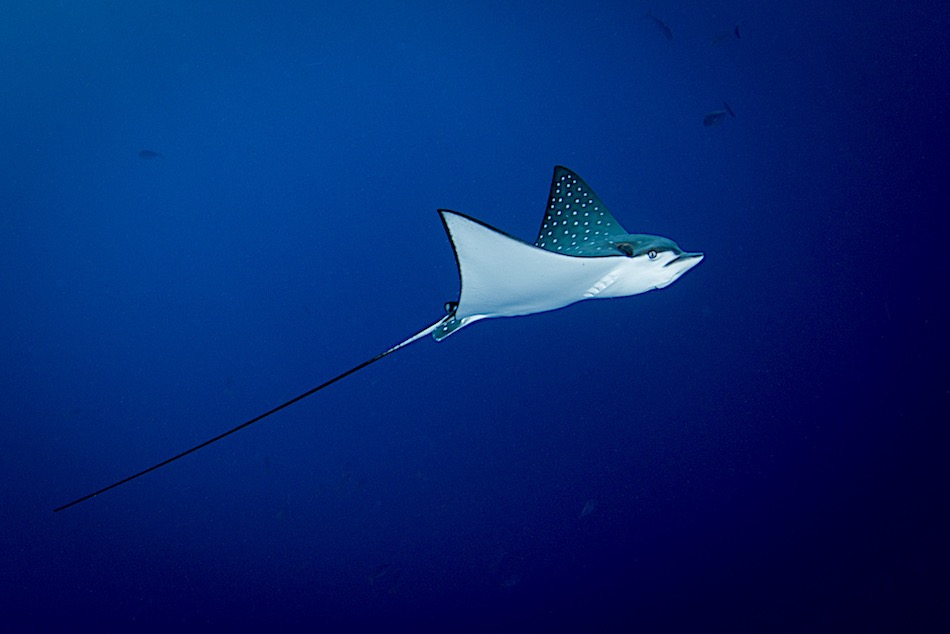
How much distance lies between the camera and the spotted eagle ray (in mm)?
1833

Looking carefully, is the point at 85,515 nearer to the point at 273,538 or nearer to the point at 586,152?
the point at 273,538

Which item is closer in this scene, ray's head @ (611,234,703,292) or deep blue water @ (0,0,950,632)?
ray's head @ (611,234,703,292)

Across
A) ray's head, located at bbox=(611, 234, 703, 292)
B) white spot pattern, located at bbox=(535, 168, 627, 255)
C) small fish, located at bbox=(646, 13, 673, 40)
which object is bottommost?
ray's head, located at bbox=(611, 234, 703, 292)

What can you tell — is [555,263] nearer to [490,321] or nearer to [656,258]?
[656,258]

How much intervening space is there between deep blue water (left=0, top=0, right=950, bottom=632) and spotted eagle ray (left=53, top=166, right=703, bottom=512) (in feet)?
6.92

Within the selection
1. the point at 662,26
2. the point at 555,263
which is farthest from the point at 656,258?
the point at 662,26

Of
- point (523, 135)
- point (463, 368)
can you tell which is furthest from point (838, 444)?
point (523, 135)

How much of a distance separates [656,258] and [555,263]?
437mm

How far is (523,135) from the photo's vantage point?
4594mm

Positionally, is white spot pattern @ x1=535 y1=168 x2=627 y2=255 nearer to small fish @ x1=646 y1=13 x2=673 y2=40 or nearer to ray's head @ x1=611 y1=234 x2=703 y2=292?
ray's head @ x1=611 y1=234 x2=703 y2=292

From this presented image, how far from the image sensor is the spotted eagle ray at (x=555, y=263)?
→ 1.83 meters

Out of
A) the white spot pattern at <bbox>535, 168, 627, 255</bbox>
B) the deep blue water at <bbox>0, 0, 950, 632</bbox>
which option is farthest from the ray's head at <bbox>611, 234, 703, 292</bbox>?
the deep blue water at <bbox>0, 0, 950, 632</bbox>

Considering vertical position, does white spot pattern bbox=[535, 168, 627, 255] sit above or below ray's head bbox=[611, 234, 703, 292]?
above

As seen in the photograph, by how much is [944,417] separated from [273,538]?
817 centimetres
